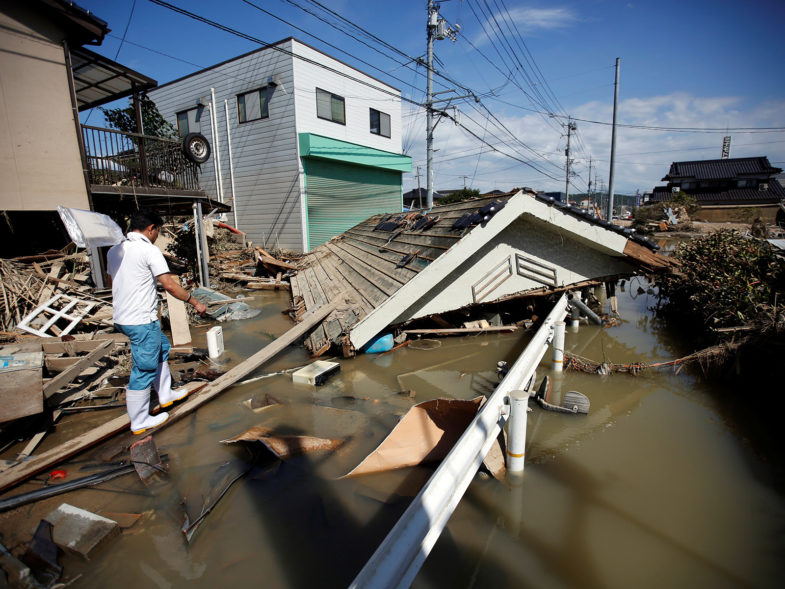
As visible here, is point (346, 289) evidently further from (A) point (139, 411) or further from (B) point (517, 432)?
(B) point (517, 432)

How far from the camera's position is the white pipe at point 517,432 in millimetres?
2809

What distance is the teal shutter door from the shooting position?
16.0m

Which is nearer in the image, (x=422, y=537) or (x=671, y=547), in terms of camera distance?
(x=422, y=537)

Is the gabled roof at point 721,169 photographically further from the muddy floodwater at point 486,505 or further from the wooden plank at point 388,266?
the muddy floodwater at point 486,505

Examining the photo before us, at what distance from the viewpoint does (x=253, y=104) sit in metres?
→ 16.0

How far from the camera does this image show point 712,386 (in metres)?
5.08

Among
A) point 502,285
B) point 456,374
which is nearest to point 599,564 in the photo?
point 456,374

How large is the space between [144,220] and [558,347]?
211 inches

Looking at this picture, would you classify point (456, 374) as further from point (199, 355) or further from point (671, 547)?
point (199, 355)

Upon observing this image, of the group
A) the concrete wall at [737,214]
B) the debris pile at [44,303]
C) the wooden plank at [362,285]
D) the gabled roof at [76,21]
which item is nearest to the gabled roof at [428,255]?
the wooden plank at [362,285]

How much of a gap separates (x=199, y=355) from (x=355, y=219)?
1327cm

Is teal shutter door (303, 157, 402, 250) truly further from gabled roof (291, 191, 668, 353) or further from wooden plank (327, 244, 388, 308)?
gabled roof (291, 191, 668, 353)

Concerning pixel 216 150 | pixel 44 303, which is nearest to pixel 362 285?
pixel 44 303

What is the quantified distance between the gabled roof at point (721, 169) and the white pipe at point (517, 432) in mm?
52798
